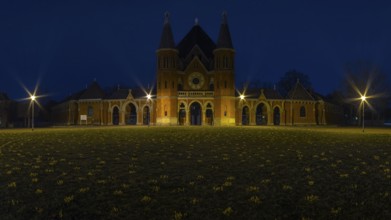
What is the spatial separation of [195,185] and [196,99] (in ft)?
175

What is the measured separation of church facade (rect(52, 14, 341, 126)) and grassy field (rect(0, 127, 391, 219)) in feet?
152

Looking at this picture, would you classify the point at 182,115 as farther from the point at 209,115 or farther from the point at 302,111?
the point at 302,111

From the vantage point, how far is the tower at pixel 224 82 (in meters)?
64.2

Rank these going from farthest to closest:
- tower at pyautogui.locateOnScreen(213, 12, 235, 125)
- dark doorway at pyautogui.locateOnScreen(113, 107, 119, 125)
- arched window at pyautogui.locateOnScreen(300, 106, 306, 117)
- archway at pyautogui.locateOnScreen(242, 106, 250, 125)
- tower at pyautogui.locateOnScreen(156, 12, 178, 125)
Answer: dark doorway at pyautogui.locateOnScreen(113, 107, 119, 125) → arched window at pyautogui.locateOnScreen(300, 106, 306, 117) → archway at pyautogui.locateOnScreen(242, 106, 250, 125) → tower at pyautogui.locateOnScreen(156, 12, 178, 125) → tower at pyautogui.locateOnScreen(213, 12, 235, 125)

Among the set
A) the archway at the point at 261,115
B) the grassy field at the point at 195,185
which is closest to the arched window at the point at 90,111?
the archway at the point at 261,115

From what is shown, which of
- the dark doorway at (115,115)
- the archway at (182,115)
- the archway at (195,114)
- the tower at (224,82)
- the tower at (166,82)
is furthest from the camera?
the archway at (195,114)

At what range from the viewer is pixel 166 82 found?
65.8m

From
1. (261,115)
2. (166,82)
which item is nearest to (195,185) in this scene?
Answer: (166,82)

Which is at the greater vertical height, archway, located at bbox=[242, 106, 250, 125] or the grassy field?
archway, located at bbox=[242, 106, 250, 125]

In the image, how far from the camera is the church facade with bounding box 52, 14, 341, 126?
65188mm

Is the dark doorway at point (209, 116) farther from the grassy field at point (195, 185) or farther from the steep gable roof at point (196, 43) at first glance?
the grassy field at point (195, 185)

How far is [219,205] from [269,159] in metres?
7.22

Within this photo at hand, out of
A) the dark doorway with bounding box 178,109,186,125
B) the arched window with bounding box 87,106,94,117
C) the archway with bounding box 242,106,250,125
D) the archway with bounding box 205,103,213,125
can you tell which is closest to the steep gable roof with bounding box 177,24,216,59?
the archway with bounding box 205,103,213,125

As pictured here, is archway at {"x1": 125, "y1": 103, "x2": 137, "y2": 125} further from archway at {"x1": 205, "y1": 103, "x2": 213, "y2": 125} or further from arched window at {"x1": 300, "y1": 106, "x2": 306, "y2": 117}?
arched window at {"x1": 300, "y1": 106, "x2": 306, "y2": 117}
